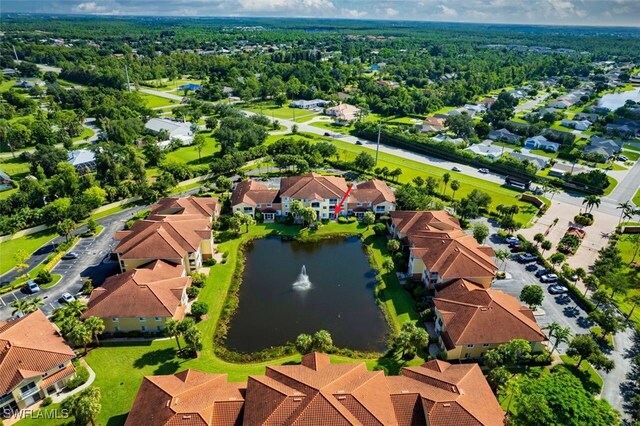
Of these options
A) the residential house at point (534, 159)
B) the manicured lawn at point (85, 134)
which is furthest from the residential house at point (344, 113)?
the manicured lawn at point (85, 134)

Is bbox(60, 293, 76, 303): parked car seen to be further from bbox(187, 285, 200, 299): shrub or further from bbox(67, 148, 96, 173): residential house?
bbox(67, 148, 96, 173): residential house

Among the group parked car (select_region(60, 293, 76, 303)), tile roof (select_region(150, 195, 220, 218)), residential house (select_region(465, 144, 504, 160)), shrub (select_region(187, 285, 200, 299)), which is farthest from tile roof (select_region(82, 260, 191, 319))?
residential house (select_region(465, 144, 504, 160))

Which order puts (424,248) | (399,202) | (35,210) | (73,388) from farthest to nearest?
(399,202) < (35,210) < (424,248) < (73,388)

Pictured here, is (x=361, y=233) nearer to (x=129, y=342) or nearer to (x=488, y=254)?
(x=488, y=254)

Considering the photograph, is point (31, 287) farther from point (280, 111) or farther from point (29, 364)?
point (280, 111)

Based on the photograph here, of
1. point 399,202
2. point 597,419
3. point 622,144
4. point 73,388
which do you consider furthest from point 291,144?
point 622,144

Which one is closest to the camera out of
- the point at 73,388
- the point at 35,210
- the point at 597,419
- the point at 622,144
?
the point at 597,419
